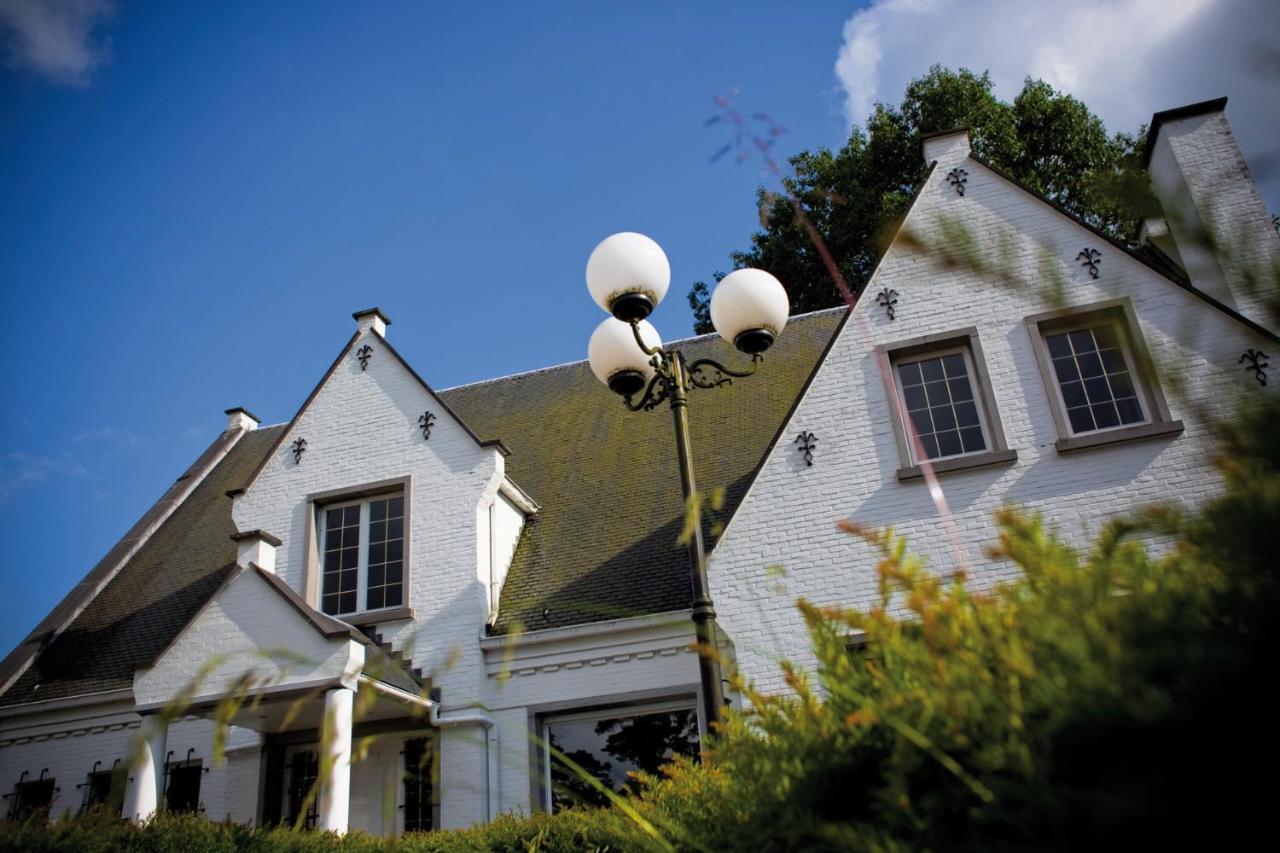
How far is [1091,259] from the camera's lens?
10.9 meters

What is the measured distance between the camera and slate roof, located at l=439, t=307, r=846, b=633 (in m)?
12.0

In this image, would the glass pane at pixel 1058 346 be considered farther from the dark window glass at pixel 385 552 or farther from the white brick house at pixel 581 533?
the dark window glass at pixel 385 552

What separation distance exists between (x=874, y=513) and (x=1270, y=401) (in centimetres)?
912

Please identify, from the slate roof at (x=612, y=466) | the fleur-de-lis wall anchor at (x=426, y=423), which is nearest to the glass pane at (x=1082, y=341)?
the slate roof at (x=612, y=466)

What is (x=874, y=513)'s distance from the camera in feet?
33.6

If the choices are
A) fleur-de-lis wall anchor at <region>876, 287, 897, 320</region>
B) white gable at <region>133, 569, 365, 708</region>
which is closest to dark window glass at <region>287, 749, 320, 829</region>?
white gable at <region>133, 569, 365, 708</region>

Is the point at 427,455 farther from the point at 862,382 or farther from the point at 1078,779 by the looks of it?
the point at 1078,779

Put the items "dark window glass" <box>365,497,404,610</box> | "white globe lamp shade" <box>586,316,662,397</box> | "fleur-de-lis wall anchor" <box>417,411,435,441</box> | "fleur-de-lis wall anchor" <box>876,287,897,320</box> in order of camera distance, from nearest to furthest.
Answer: "white globe lamp shade" <box>586,316,662,397</box>, "fleur-de-lis wall anchor" <box>876,287,897,320</box>, "dark window glass" <box>365,497,404,610</box>, "fleur-de-lis wall anchor" <box>417,411,435,441</box>

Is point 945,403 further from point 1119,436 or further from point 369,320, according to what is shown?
point 369,320

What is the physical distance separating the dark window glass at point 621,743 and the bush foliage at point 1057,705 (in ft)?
30.8

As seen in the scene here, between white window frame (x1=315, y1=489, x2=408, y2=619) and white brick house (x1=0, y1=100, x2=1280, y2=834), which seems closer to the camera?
white brick house (x1=0, y1=100, x2=1280, y2=834)

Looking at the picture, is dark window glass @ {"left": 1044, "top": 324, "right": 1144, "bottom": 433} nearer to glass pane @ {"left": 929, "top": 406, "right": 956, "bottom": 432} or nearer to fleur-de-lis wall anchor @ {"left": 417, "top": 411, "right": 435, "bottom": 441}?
glass pane @ {"left": 929, "top": 406, "right": 956, "bottom": 432}

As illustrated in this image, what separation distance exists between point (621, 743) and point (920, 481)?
16.7ft

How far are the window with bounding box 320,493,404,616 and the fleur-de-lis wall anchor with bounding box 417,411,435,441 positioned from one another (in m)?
1.03
